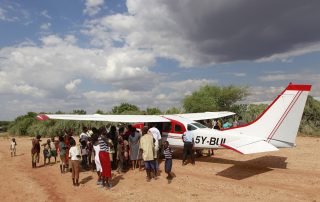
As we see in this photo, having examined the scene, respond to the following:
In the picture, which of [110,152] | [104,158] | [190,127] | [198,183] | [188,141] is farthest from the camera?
[190,127]

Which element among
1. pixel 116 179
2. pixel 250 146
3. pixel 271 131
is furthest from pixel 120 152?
pixel 271 131

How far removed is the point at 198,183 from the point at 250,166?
359cm

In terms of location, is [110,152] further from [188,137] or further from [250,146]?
[250,146]

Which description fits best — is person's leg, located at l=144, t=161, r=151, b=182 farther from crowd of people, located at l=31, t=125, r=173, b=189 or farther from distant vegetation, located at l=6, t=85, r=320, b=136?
distant vegetation, located at l=6, t=85, r=320, b=136

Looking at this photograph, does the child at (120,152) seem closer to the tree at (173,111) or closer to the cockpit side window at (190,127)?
the cockpit side window at (190,127)

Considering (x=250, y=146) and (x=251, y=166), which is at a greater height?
(x=250, y=146)

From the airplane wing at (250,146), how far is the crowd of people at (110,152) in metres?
2.48

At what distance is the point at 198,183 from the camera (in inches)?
412

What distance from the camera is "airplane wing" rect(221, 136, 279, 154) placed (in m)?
10.4

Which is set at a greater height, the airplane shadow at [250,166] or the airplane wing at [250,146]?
the airplane wing at [250,146]

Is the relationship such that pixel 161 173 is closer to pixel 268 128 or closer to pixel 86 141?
pixel 86 141

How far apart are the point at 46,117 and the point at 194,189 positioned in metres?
8.47

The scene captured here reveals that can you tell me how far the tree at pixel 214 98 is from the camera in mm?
40091

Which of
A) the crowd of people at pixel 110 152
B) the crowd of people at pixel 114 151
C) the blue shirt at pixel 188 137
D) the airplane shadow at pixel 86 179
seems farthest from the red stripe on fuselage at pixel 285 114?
the airplane shadow at pixel 86 179
